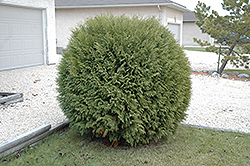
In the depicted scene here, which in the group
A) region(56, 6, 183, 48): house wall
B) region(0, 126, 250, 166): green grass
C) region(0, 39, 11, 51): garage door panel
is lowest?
region(0, 126, 250, 166): green grass

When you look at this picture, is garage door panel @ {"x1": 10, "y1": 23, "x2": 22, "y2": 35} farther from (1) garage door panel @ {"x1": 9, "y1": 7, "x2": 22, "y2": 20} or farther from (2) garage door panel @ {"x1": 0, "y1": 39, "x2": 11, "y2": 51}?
Answer: (2) garage door panel @ {"x1": 0, "y1": 39, "x2": 11, "y2": 51}

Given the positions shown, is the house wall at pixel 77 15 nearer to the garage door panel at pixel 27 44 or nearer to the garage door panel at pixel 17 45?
the garage door panel at pixel 27 44

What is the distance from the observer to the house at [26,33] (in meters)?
10.8

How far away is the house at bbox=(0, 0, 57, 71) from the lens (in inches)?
424

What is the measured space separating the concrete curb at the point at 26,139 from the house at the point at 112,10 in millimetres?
11870

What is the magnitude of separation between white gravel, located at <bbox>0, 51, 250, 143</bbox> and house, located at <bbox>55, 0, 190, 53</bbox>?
690 centimetres

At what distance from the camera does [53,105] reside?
252 inches

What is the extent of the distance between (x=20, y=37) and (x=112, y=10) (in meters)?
7.85

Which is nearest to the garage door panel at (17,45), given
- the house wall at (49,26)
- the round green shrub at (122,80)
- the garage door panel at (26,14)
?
the garage door panel at (26,14)

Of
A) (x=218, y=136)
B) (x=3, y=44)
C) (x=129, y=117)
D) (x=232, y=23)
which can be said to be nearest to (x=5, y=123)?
(x=129, y=117)

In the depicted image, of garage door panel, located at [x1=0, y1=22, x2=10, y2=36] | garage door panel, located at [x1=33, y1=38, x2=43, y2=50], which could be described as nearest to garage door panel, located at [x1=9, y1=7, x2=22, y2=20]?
garage door panel, located at [x1=0, y1=22, x2=10, y2=36]

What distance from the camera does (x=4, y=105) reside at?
6074 mm

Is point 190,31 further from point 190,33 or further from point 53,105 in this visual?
point 53,105

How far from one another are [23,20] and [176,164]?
1006cm
